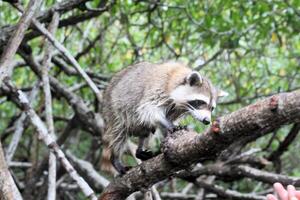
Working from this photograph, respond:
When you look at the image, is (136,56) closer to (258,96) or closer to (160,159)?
(258,96)

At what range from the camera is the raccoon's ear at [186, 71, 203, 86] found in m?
4.16

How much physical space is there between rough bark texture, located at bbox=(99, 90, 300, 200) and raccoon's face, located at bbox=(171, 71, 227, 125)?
860 millimetres

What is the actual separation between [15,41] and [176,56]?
302cm

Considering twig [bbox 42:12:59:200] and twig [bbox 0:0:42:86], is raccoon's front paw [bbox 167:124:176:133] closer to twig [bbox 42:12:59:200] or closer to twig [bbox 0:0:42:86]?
twig [bbox 42:12:59:200]

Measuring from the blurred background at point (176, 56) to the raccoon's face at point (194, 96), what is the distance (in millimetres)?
1311

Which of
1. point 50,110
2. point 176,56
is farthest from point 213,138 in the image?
point 176,56

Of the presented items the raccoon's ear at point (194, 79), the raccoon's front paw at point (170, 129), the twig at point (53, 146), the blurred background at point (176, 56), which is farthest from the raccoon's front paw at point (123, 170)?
the blurred background at point (176, 56)

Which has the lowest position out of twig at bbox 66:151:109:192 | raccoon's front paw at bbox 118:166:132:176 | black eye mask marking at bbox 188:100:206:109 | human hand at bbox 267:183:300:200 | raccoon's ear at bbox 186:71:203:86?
twig at bbox 66:151:109:192

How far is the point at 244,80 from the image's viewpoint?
304 inches

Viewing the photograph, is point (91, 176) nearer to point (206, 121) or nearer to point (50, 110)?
point (50, 110)

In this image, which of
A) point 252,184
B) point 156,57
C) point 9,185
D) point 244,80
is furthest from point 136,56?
point 9,185

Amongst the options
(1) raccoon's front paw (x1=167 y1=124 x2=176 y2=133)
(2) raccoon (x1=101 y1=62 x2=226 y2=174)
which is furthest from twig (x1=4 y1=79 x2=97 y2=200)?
(1) raccoon's front paw (x1=167 y1=124 x2=176 y2=133)

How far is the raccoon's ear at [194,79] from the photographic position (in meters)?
4.16

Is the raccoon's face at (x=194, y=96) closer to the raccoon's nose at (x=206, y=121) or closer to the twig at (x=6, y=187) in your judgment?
the raccoon's nose at (x=206, y=121)
